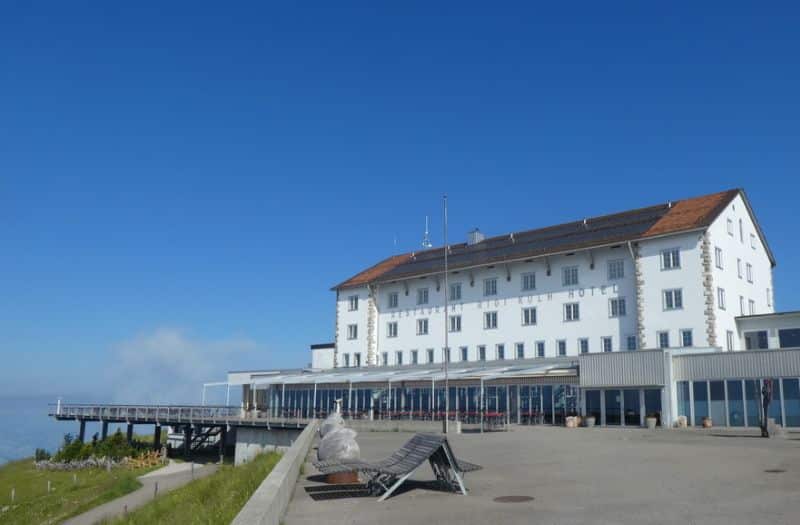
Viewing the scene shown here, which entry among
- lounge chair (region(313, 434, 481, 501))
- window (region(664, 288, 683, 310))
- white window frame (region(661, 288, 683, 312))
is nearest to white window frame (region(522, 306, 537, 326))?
white window frame (region(661, 288, 683, 312))

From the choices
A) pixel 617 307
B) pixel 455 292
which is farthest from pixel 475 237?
pixel 617 307

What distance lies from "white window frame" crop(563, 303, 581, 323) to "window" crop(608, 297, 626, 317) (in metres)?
2.01

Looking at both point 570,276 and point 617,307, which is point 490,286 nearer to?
point 570,276

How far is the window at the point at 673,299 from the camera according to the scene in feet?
125

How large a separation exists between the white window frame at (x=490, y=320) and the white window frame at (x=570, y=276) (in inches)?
214

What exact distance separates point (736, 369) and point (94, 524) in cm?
2578

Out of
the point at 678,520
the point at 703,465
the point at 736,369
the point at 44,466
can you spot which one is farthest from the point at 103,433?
the point at 678,520

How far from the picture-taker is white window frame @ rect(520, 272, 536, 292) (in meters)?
45.4

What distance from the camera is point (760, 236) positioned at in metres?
44.8

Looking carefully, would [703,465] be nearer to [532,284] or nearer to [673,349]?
[673,349]

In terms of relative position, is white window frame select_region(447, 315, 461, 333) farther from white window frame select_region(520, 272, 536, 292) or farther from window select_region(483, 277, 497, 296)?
white window frame select_region(520, 272, 536, 292)

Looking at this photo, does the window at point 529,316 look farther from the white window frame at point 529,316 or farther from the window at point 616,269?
the window at point 616,269

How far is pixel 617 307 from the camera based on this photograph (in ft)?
135

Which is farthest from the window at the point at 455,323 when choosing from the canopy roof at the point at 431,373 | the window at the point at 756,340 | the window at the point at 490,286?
the window at the point at 756,340
